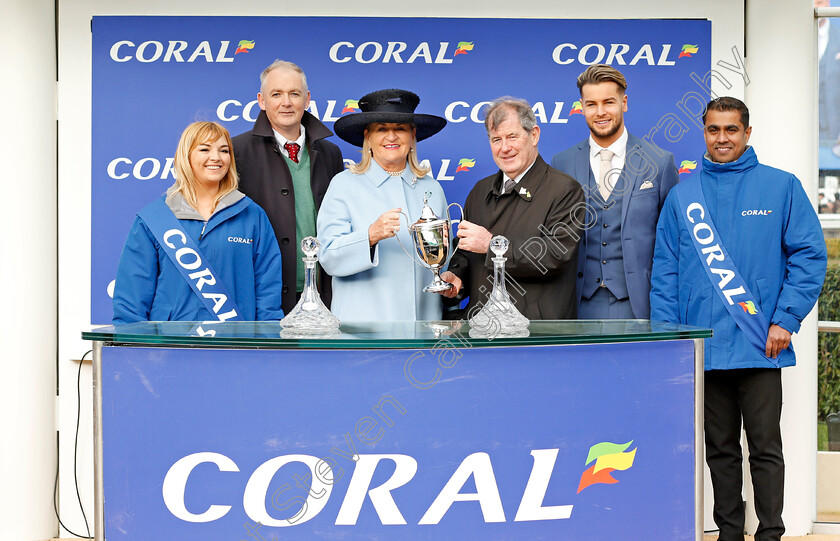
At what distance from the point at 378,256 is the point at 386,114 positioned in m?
0.61

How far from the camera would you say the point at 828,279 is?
412 centimetres

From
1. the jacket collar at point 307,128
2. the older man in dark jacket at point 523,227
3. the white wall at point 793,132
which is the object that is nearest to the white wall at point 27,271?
the jacket collar at point 307,128

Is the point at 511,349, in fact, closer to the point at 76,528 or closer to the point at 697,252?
the point at 697,252

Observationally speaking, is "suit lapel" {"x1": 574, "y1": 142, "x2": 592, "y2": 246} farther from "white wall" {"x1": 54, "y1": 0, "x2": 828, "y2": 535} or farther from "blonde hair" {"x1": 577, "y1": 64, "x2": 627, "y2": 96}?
"white wall" {"x1": 54, "y1": 0, "x2": 828, "y2": 535}

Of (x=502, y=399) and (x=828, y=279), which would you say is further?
(x=828, y=279)

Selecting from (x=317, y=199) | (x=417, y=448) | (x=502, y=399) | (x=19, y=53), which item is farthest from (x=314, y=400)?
(x=19, y=53)

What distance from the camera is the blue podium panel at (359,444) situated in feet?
7.11

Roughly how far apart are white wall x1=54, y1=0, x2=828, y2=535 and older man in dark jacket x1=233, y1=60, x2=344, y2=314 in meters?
0.29

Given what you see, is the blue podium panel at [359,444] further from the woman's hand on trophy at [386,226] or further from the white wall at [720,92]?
the white wall at [720,92]

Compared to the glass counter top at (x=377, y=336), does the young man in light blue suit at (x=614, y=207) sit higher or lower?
higher

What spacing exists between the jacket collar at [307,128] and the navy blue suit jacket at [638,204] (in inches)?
48.4

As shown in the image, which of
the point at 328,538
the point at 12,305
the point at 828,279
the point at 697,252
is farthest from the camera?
the point at 828,279

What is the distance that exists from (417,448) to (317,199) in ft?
6.55

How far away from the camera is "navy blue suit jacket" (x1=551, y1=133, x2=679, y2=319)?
142 inches
